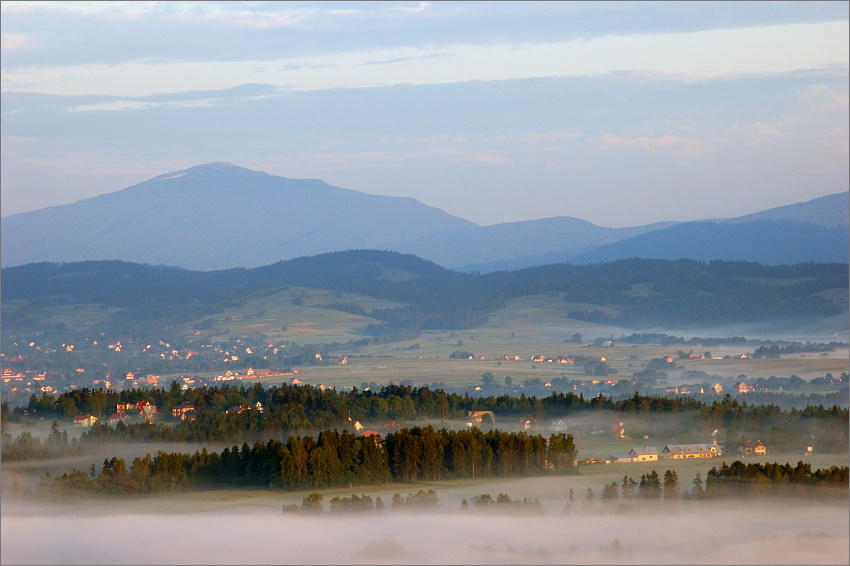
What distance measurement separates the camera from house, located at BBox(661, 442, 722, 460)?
228 feet

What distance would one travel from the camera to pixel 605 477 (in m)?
61.2

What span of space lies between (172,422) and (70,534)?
3396 cm

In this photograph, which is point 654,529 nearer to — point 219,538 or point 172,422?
point 219,538

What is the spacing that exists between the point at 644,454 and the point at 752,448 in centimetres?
641

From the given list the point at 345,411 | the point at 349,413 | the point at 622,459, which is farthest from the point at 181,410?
the point at 622,459

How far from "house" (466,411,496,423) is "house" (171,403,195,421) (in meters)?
20.7

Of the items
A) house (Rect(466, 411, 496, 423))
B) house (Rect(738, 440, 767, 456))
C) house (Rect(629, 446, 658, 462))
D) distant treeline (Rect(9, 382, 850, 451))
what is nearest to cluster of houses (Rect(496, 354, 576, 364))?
distant treeline (Rect(9, 382, 850, 451))

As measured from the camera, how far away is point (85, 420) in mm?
81562

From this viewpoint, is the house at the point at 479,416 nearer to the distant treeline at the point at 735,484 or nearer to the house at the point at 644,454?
the house at the point at 644,454

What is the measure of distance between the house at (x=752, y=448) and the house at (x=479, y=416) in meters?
20.8

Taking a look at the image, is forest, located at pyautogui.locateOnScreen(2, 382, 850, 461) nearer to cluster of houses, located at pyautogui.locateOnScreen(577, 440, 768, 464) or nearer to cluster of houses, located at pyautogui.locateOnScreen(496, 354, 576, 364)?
cluster of houses, located at pyautogui.locateOnScreen(577, 440, 768, 464)

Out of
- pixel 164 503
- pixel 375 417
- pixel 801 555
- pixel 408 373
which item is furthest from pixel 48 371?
pixel 801 555

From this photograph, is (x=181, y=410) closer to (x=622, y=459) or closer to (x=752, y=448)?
(x=622, y=459)

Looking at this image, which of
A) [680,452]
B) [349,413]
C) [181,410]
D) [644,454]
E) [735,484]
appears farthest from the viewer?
[181,410]
